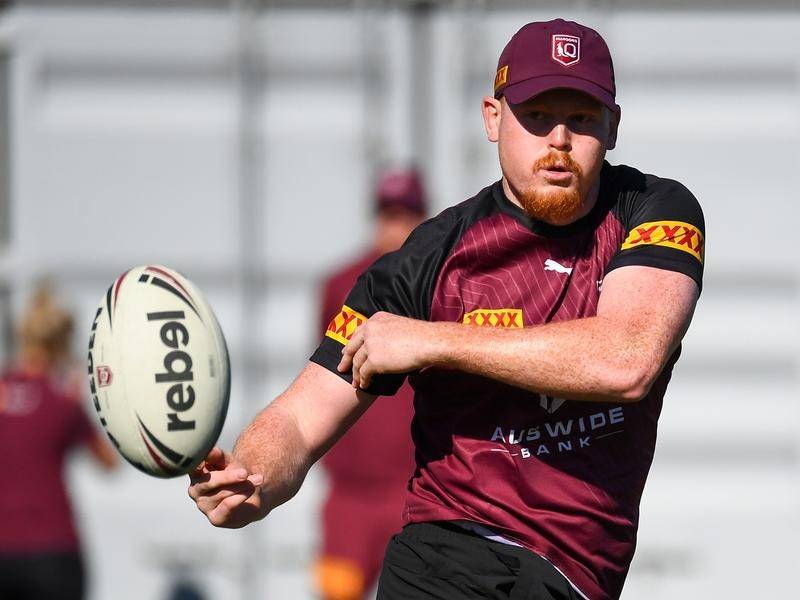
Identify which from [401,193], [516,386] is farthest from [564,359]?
[401,193]

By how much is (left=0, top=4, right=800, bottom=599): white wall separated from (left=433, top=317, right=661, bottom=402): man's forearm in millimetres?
3530

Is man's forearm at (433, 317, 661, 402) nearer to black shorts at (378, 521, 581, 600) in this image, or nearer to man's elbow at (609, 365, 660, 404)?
man's elbow at (609, 365, 660, 404)

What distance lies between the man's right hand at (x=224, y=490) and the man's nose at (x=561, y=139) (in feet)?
3.12

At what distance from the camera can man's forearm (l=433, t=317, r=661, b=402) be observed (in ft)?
9.74

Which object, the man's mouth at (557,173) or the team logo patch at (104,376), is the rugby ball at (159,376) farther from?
the man's mouth at (557,173)

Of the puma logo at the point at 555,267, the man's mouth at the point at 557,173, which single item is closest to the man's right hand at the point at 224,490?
the puma logo at the point at 555,267

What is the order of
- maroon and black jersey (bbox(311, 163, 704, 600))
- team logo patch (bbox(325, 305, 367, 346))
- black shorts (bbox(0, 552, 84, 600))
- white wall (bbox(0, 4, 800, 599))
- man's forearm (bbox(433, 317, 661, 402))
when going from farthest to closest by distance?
white wall (bbox(0, 4, 800, 599)) → black shorts (bbox(0, 552, 84, 600)) → team logo patch (bbox(325, 305, 367, 346)) → maroon and black jersey (bbox(311, 163, 704, 600)) → man's forearm (bbox(433, 317, 661, 402))

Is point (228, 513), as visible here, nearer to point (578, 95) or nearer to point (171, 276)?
point (171, 276)

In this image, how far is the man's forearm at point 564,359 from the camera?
2969 millimetres

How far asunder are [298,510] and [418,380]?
3.36m

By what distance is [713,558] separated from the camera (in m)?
6.50

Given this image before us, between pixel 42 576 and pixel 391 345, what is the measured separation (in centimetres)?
387

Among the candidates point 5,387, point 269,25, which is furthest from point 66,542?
point 269,25

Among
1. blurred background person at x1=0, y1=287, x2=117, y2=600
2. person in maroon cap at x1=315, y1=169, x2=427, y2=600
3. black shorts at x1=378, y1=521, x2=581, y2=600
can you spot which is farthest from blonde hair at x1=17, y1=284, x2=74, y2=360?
black shorts at x1=378, y1=521, x2=581, y2=600
